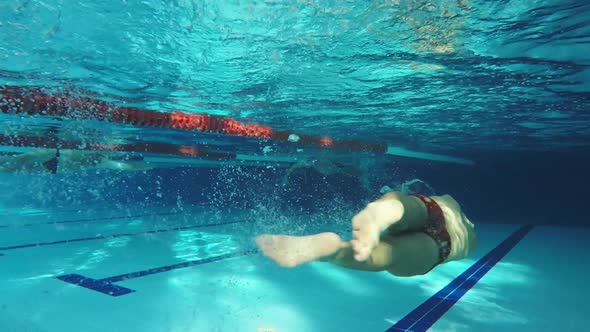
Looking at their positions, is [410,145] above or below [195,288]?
above

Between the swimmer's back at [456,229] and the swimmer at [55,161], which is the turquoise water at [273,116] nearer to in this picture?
the swimmer at [55,161]

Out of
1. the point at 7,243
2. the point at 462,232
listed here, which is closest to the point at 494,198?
the point at 462,232

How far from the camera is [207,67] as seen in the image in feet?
Answer: 17.4

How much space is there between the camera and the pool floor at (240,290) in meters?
4.39

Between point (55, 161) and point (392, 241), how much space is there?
10.6 meters

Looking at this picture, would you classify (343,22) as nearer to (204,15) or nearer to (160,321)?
(204,15)

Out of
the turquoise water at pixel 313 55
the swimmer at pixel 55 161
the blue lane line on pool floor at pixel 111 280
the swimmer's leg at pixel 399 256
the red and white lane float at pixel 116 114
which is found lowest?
the blue lane line on pool floor at pixel 111 280

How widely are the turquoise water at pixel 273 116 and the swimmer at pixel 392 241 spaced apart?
720 mm

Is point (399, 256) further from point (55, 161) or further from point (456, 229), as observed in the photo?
point (55, 161)

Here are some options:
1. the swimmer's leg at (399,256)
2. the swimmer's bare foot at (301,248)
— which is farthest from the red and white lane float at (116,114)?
the swimmer's leg at (399,256)

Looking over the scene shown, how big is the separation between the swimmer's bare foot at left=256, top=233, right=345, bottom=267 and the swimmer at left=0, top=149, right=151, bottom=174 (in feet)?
29.5

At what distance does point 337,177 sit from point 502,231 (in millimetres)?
7932

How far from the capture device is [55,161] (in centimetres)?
1052

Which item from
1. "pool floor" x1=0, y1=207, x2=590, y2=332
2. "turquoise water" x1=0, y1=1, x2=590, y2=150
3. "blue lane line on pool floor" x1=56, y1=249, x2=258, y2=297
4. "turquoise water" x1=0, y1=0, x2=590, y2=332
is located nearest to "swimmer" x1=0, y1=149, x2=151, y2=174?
"turquoise water" x1=0, y1=0, x2=590, y2=332
